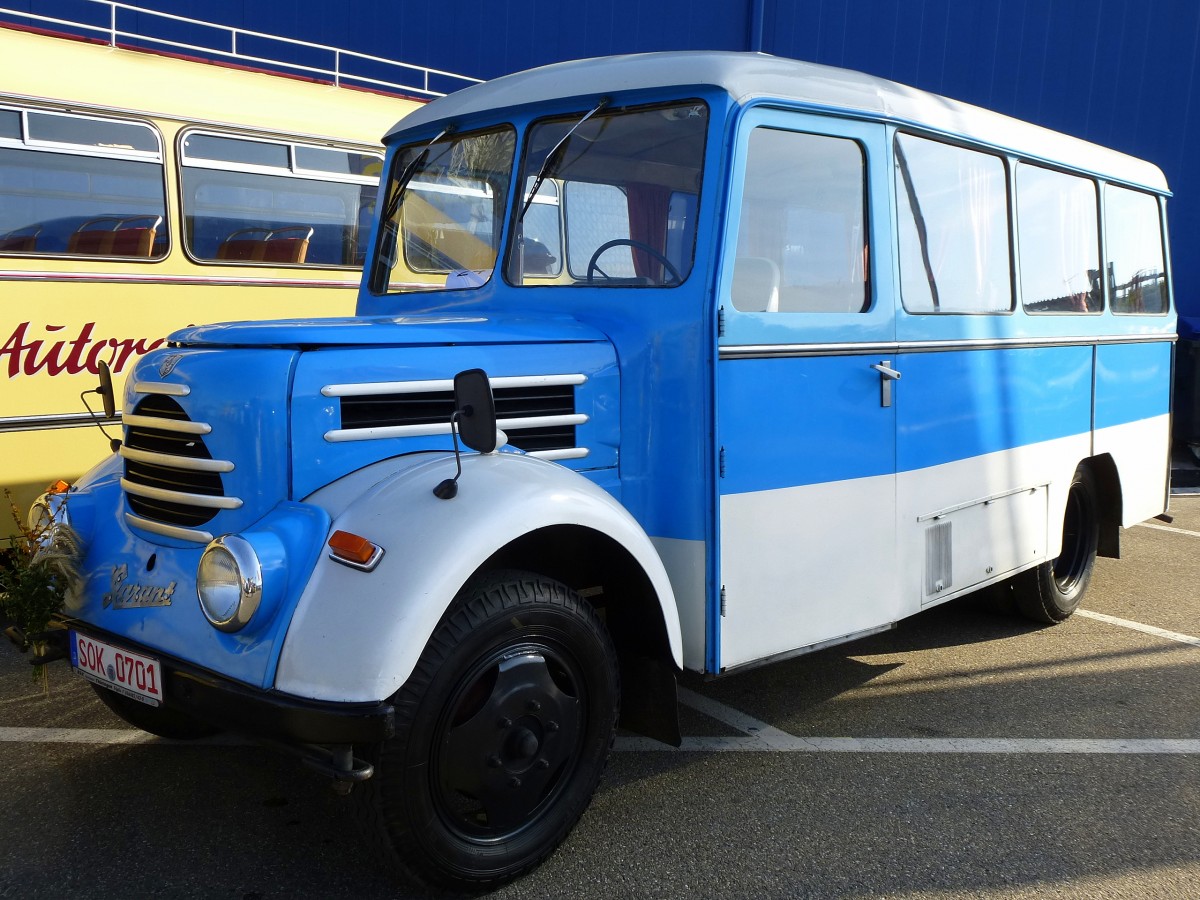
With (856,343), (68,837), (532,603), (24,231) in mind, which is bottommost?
(68,837)

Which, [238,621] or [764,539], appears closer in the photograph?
[238,621]

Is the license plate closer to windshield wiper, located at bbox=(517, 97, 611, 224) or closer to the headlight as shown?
the headlight

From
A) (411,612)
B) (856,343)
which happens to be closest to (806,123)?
(856,343)

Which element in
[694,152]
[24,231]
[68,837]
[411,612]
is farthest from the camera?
[24,231]

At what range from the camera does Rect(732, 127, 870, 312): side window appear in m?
3.30

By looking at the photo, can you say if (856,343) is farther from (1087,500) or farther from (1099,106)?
(1099,106)

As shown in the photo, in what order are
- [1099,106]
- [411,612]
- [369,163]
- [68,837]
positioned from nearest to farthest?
1. [411,612]
2. [68,837]
3. [369,163]
4. [1099,106]

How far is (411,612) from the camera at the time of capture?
2475 mm

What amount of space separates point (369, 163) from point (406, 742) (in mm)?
5044

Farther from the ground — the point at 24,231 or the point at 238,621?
the point at 24,231

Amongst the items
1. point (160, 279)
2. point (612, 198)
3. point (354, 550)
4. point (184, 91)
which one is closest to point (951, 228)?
point (612, 198)

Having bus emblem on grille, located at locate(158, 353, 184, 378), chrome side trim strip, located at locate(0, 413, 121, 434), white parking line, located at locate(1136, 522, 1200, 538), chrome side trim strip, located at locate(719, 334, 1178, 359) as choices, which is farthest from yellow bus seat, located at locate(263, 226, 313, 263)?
white parking line, located at locate(1136, 522, 1200, 538)

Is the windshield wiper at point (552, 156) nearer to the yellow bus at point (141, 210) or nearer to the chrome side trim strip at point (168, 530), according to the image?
the chrome side trim strip at point (168, 530)

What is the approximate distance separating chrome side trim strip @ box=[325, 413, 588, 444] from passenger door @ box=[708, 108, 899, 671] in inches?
18.2
